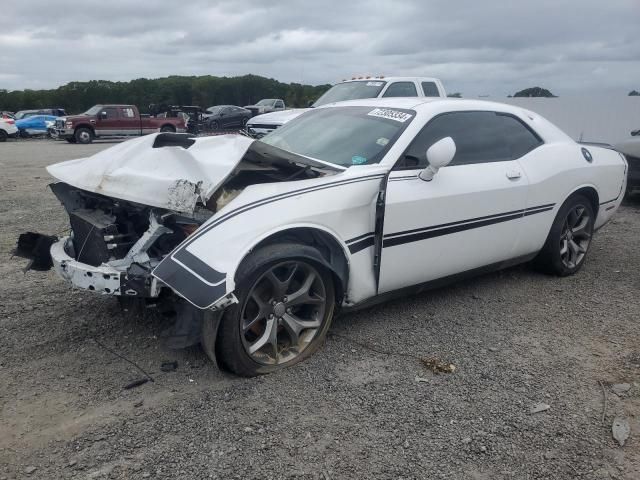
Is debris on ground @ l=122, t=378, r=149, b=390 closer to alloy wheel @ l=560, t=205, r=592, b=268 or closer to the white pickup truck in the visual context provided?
alloy wheel @ l=560, t=205, r=592, b=268

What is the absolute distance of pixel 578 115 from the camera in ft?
50.5

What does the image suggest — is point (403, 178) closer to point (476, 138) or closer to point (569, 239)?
point (476, 138)

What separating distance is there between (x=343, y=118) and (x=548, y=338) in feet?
7.27

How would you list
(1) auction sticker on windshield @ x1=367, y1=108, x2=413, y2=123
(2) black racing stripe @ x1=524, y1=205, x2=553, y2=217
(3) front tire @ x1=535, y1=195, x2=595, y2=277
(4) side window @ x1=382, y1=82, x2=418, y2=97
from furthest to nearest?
(4) side window @ x1=382, y1=82, x2=418, y2=97, (3) front tire @ x1=535, y1=195, x2=595, y2=277, (2) black racing stripe @ x1=524, y1=205, x2=553, y2=217, (1) auction sticker on windshield @ x1=367, y1=108, x2=413, y2=123

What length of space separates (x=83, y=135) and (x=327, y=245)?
22210 millimetres

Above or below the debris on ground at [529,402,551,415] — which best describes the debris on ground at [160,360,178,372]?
above

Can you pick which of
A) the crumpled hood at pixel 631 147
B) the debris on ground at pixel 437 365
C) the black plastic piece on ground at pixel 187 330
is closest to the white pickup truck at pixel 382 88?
the crumpled hood at pixel 631 147

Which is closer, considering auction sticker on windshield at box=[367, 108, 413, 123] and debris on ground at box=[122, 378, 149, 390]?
debris on ground at box=[122, 378, 149, 390]

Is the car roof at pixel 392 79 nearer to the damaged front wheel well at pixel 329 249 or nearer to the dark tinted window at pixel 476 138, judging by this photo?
the dark tinted window at pixel 476 138

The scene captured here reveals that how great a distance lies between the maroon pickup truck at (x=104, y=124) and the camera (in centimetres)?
2277

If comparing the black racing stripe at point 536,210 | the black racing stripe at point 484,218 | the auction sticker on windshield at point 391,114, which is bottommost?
the black racing stripe at point 536,210

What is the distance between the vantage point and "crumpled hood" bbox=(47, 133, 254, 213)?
3129 mm

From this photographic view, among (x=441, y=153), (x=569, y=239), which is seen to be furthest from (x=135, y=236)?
(x=569, y=239)

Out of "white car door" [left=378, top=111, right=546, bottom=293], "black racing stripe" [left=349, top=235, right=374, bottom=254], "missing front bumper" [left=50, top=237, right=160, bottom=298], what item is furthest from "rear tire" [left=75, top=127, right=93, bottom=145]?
"black racing stripe" [left=349, top=235, right=374, bottom=254]
